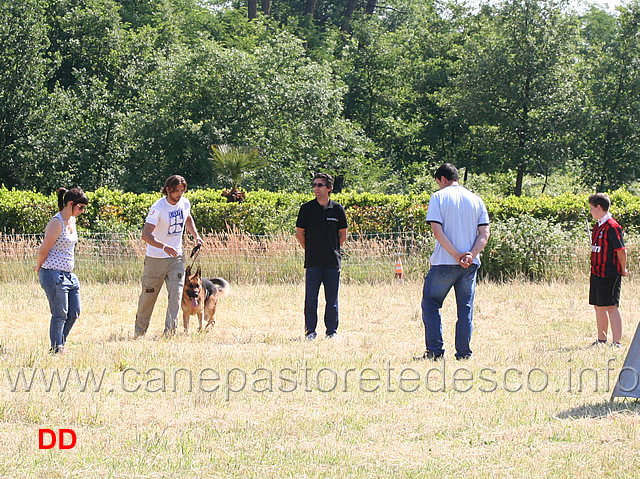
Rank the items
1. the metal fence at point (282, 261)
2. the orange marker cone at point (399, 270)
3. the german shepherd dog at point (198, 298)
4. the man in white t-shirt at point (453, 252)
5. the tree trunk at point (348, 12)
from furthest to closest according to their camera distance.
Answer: the tree trunk at point (348, 12)
the metal fence at point (282, 261)
the orange marker cone at point (399, 270)
the german shepherd dog at point (198, 298)
the man in white t-shirt at point (453, 252)

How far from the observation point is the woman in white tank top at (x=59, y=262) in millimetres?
7461

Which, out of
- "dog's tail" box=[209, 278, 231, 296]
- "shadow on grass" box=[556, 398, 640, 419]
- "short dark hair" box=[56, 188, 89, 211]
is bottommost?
"shadow on grass" box=[556, 398, 640, 419]

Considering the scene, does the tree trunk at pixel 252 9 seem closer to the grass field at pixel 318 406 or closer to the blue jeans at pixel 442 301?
the grass field at pixel 318 406

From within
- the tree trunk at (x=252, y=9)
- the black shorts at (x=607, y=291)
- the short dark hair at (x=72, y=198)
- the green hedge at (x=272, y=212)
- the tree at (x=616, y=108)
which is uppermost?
the tree trunk at (x=252, y=9)

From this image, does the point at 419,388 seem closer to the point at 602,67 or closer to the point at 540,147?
the point at 540,147

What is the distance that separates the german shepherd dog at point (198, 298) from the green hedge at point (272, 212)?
6.59 metres

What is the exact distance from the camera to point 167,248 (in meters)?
8.27

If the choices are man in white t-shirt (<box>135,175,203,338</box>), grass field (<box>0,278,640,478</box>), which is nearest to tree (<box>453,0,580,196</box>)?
grass field (<box>0,278,640,478</box>)

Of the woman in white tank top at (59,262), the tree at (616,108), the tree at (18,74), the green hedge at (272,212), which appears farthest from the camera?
the tree at (616,108)

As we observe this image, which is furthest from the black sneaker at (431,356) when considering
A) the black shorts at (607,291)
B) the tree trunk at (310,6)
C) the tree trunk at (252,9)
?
the tree trunk at (310,6)

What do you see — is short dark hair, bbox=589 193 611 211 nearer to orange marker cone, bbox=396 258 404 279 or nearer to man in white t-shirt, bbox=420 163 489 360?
man in white t-shirt, bbox=420 163 489 360

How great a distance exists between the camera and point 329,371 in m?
6.73

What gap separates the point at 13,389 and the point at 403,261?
901 centimetres

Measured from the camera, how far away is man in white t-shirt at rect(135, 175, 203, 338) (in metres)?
8.27
